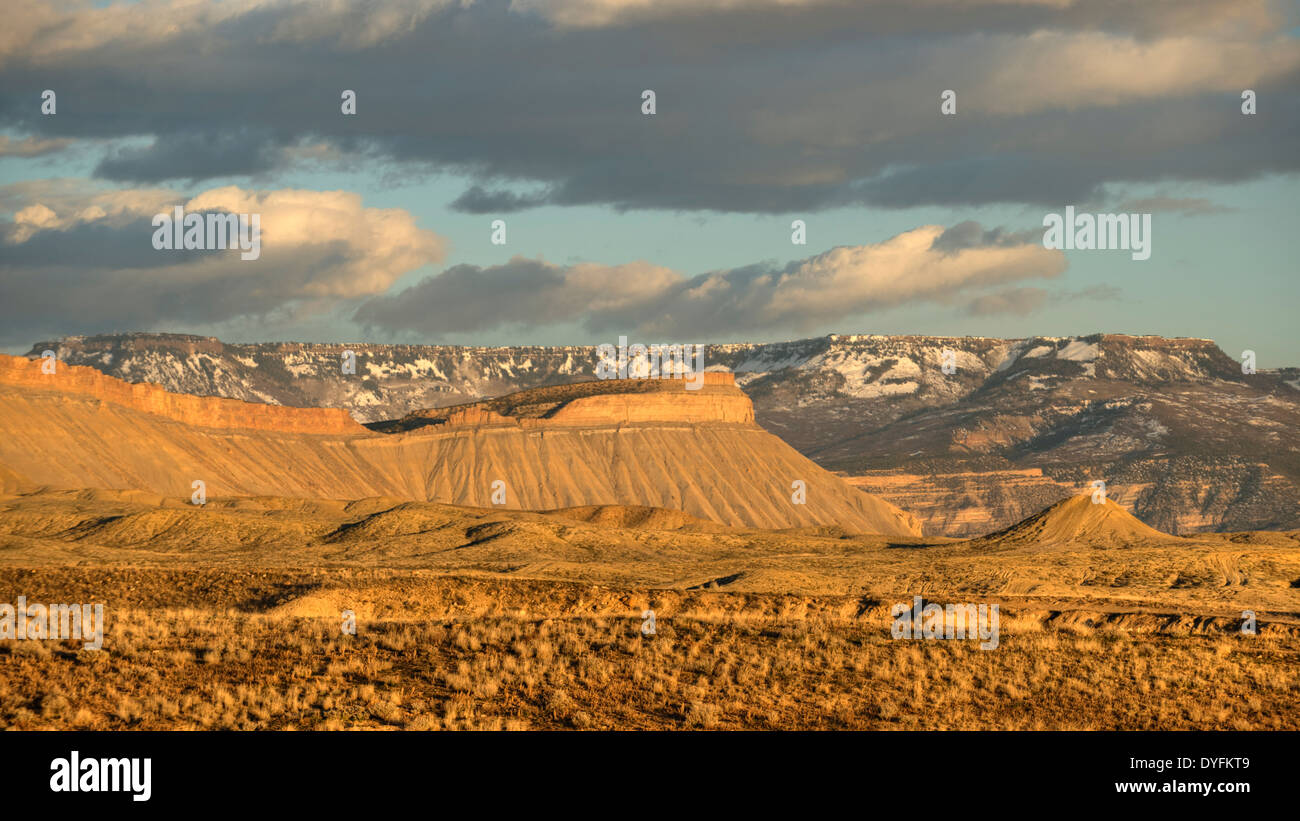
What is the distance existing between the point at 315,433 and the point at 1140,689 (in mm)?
118324

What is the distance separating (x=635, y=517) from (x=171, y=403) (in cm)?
4765

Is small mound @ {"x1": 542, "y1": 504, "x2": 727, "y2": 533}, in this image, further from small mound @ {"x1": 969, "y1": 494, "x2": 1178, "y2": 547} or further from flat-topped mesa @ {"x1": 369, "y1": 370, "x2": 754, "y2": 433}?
flat-topped mesa @ {"x1": 369, "y1": 370, "x2": 754, "y2": 433}

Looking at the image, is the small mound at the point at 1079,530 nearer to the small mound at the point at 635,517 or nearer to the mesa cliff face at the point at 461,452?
the small mound at the point at 635,517

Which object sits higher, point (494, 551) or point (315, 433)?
point (315, 433)

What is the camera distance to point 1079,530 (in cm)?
8144

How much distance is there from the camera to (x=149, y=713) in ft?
73.6

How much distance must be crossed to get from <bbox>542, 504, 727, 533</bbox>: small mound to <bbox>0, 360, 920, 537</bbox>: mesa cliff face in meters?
23.1

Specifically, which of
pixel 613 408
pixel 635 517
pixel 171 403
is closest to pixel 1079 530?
pixel 635 517

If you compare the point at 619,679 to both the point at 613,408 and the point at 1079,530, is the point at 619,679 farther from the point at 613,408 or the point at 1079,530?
the point at 613,408
